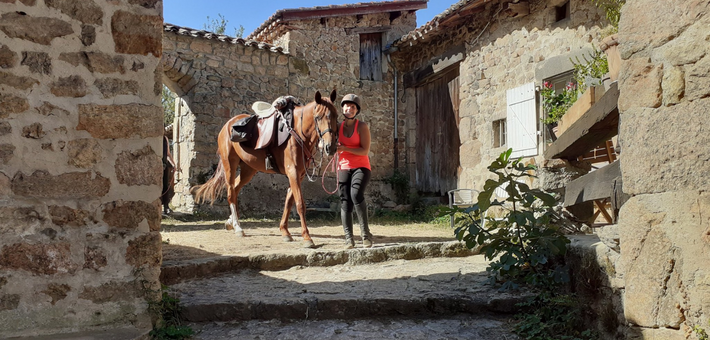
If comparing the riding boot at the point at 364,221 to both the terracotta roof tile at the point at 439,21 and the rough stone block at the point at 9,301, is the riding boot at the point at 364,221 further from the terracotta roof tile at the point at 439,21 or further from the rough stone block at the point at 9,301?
the terracotta roof tile at the point at 439,21

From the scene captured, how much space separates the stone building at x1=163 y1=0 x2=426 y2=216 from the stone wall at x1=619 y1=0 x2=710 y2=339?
852 cm

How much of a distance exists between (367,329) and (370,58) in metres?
9.50

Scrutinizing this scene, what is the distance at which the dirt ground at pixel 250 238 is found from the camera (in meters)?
5.15

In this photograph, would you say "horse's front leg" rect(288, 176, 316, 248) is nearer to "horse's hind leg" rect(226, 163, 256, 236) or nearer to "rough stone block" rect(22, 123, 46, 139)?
"horse's hind leg" rect(226, 163, 256, 236)

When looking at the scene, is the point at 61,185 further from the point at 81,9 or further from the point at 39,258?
the point at 81,9

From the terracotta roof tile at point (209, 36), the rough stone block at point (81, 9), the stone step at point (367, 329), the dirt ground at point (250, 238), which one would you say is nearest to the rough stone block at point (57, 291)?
the stone step at point (367, 329)

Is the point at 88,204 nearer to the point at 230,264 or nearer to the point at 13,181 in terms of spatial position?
the point at 13,181

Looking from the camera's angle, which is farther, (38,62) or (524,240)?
(524,240)

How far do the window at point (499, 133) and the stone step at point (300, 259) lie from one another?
13.4 ft

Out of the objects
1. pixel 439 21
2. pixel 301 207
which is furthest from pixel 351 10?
pixel 301 207

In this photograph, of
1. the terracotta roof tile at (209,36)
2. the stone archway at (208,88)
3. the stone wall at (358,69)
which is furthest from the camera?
the stone wall at (358,69)

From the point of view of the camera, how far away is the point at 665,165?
2182 millimetres

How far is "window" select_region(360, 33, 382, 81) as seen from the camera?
12039mm

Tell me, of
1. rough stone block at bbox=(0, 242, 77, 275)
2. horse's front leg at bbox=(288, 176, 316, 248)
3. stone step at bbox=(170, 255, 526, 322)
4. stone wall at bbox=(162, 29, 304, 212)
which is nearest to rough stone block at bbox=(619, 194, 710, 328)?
stone step at bbox=(170, 255, 526, 322)
